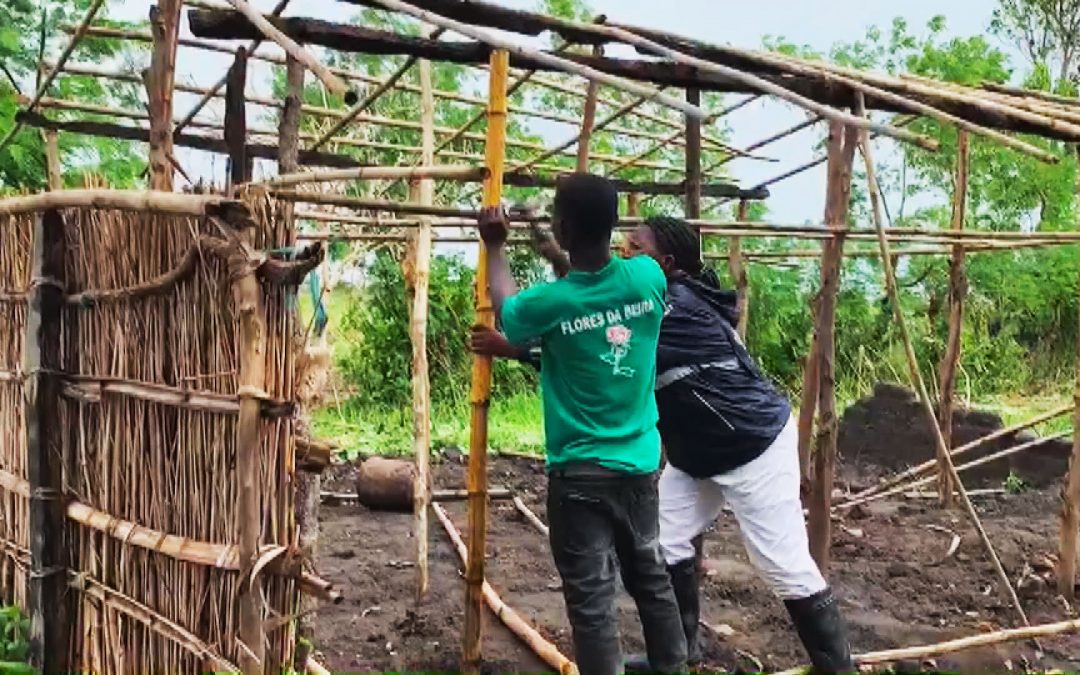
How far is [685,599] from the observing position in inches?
193

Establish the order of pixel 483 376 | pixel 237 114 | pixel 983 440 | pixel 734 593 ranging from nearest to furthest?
pixel 483 376 → pixel 237 114 → pixel 734 593 → pixel 983 440

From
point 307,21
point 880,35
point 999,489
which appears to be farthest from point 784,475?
point 880,35

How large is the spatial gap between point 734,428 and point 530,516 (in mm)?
3697

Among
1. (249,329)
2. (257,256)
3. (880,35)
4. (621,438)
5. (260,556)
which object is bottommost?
(260,556)

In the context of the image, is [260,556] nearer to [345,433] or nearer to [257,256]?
[257,256]

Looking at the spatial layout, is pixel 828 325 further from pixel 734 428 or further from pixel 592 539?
pixel 592 539

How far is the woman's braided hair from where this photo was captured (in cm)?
453

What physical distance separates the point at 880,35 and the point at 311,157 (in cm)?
1155

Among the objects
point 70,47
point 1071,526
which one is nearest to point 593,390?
point 70,47

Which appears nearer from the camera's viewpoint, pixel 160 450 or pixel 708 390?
pixel 160 450

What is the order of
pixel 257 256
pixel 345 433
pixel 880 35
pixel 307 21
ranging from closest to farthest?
pixel 257 256
pixel 307 21
pixel 345 433
pixel 880 35

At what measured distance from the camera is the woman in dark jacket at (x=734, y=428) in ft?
14.8

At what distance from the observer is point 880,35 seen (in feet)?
55.0

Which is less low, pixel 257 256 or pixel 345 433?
pixel 257 256
